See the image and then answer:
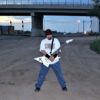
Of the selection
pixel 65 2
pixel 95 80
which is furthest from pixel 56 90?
pixel 65 2

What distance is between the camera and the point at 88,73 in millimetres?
22672

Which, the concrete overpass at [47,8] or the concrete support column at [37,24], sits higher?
the concrete overpass at [47,8]

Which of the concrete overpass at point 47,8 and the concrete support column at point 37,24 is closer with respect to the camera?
the concrete overpass at point 47,8

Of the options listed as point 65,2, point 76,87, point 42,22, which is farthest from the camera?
point 42,22

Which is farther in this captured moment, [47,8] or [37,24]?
[37,24]

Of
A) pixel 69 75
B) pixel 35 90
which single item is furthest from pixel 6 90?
pixel 69 75

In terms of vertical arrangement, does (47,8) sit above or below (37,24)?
above

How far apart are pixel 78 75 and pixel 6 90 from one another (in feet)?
20.7

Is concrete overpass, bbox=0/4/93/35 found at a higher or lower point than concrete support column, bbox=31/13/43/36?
higher

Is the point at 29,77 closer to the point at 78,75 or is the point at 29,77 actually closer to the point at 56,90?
the point at 78,75

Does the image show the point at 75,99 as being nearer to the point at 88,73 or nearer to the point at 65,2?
the point at 88,73

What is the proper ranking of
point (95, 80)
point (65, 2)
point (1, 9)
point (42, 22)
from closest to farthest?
1. point (95, 80)
2. point (65, 2)
3. point (1, 9)
4. point (42, 22)

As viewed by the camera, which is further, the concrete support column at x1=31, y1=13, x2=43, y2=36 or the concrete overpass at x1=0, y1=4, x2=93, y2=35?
the concrete support column at x1=31, y1=13, x2=43, y2=36

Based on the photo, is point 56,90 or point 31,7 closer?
point 56,90
